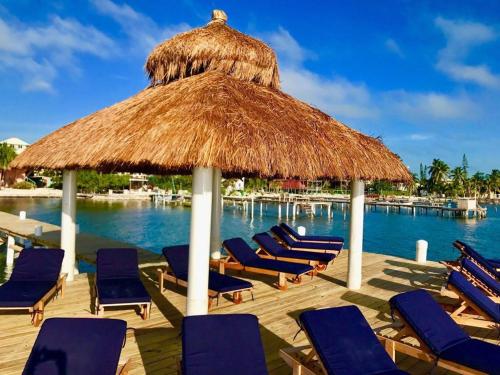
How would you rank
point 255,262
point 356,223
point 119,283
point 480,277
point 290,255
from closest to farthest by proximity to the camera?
point 119,283, point 480,277, point 356,223, point 255,262, point 290,255

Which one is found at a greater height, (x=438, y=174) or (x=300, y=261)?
(x=438, y=174)

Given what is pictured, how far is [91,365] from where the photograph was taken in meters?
2.73

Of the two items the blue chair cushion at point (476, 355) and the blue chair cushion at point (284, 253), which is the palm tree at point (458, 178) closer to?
the blue chair cushion at point (284, 253)

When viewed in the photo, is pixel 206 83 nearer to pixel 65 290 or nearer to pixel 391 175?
pixel 391 175

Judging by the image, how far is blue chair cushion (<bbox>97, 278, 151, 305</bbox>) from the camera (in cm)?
455

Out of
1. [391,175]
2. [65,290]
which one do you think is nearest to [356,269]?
[391,175]

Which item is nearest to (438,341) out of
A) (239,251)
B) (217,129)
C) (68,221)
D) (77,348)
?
(217,129)

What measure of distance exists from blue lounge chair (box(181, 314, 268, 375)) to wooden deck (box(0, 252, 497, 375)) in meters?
0.83

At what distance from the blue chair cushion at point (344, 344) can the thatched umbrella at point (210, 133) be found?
1.60 m

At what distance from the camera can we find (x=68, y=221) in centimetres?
631

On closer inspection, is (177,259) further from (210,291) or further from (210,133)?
(210,133)

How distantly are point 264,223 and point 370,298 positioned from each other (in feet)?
105

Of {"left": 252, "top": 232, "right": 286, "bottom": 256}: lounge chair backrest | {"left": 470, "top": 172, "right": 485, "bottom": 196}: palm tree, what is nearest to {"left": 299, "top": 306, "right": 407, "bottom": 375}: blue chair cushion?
{"left": 252, "top": 232, "right": 286, "bottom": 256}: lounge chair backrest

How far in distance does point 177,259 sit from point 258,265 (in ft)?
4.91
